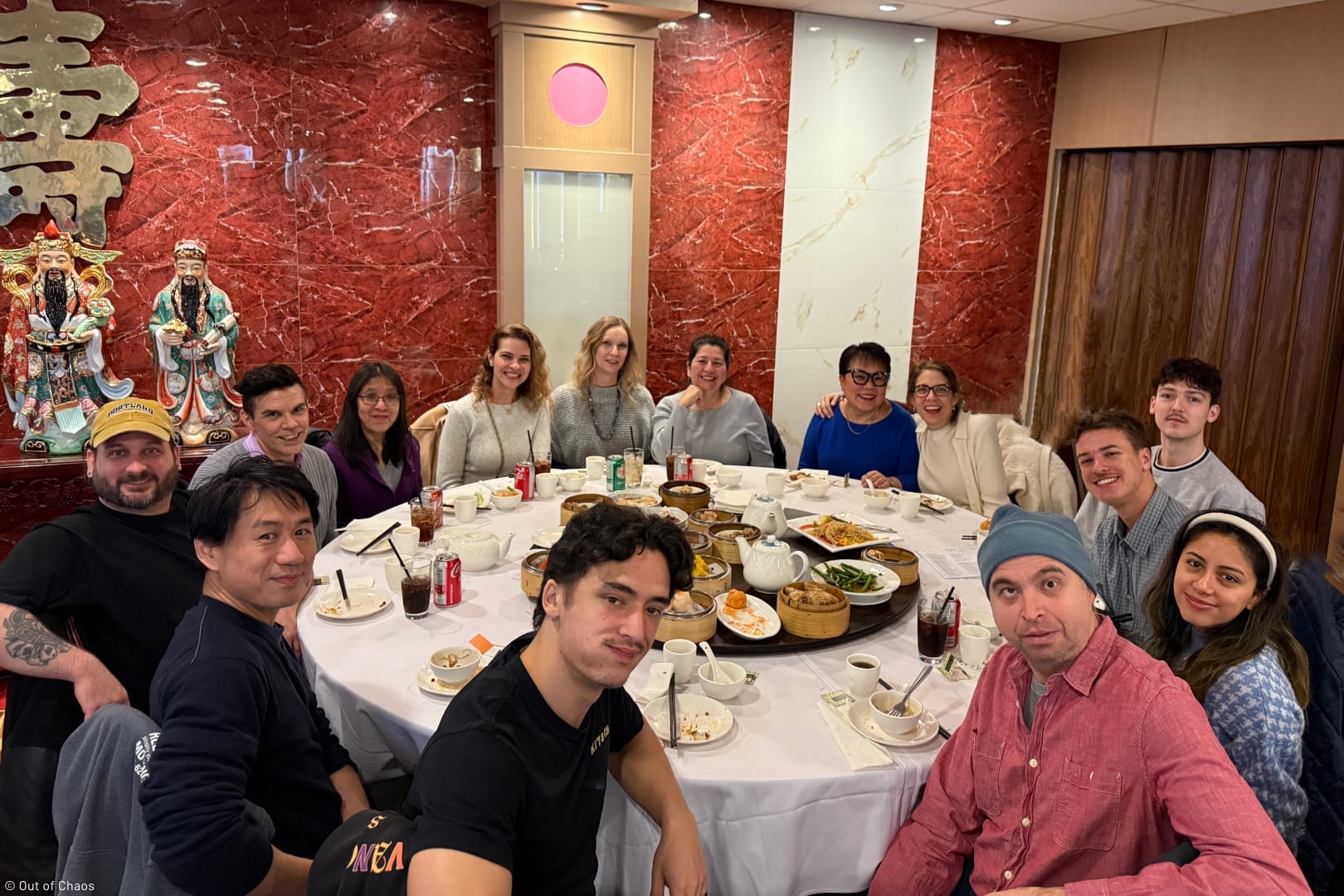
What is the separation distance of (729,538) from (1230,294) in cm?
379

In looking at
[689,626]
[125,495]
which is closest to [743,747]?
[689,626]

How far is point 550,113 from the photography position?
4.71 meters

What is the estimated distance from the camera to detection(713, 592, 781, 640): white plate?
7.50 ft

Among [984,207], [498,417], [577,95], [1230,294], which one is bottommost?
[498,417]

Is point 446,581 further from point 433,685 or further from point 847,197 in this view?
point 847,197

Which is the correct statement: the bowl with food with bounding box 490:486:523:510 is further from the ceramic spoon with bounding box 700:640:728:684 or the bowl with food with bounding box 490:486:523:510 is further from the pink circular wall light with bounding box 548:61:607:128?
the pink circular wall light with bounding box 548:61:607:128

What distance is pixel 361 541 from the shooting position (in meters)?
2.93

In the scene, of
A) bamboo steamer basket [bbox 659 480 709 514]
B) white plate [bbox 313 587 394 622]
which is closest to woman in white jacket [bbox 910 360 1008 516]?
bamboo steamer basket [bbox 659 480 709 514]

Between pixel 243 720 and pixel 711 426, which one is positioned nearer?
pixel 243 720

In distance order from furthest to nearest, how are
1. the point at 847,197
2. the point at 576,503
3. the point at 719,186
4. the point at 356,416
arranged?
the point at 847,197
the point at 719,186
the point at 356,416
the point at 576,503

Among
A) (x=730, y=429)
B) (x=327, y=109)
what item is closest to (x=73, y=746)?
(x=730, y=429)

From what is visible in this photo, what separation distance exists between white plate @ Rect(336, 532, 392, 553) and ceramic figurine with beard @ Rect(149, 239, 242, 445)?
62.0 inches

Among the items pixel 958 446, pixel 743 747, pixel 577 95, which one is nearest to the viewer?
pixel 743 747

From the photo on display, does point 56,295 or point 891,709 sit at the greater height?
point 56,295
